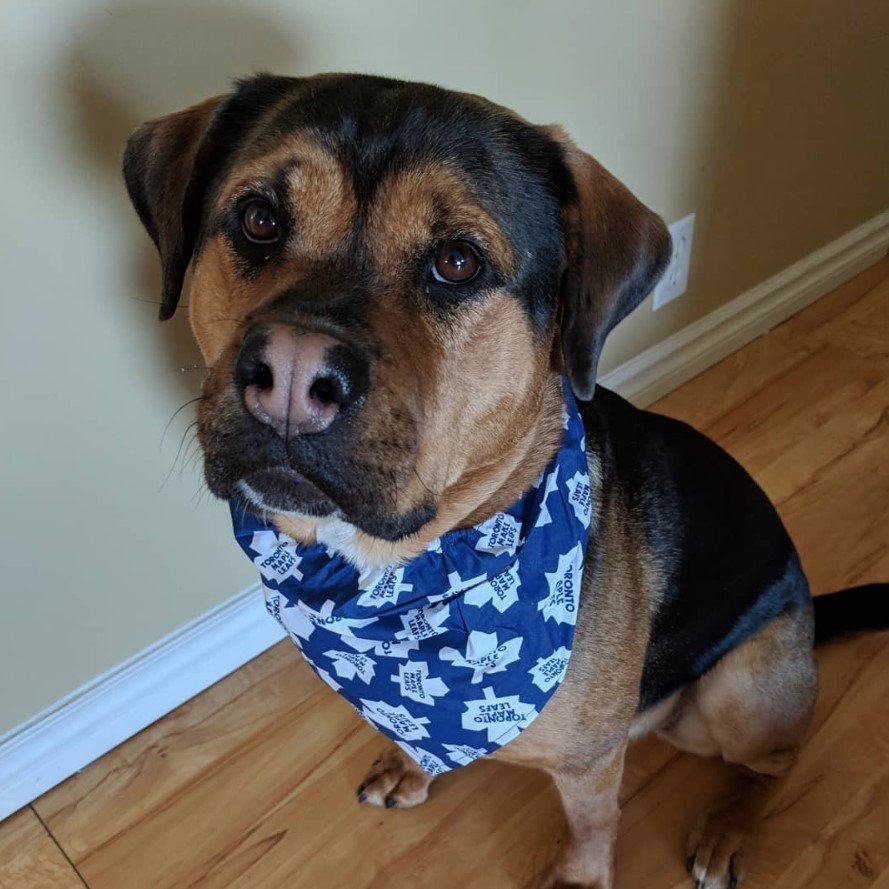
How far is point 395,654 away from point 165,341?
0.73 meters

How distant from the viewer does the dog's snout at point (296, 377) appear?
955 mm

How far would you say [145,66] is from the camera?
56.5 inches

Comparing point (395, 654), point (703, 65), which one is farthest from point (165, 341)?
point (703, 65)

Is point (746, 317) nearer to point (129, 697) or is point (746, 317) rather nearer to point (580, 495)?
point (580, 495)

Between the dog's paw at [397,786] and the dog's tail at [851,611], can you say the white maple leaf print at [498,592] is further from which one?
the dog's tail at [851,611]

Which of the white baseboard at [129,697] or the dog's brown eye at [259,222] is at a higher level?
the dog's brown eye at [259,222]

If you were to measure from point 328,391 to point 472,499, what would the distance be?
1.28 ft

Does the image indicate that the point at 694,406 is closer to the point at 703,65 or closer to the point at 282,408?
the point at 703,65

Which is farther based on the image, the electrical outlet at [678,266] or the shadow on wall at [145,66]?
the electrical outlet at [678,266]

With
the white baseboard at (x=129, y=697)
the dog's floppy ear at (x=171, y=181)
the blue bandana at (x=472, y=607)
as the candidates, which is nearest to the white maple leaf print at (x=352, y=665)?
the blue bandana at (x=472, y=607)

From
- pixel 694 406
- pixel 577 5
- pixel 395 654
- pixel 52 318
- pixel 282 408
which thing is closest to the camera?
pixel 282 408

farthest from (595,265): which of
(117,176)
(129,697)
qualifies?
(129,697)

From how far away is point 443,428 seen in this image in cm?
114

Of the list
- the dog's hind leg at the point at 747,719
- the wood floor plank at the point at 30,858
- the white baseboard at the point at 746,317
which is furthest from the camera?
the white baseboard at the point at 746,317
